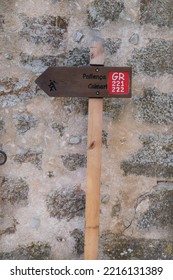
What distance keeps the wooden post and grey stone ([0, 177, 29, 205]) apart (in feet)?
1.22

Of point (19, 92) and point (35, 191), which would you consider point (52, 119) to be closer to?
point (19, 92)

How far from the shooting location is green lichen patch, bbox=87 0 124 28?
6.16ft

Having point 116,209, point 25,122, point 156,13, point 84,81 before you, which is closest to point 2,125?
point 25,122

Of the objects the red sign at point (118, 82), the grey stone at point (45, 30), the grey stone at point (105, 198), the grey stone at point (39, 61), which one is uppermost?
the grey stone at point (45, 30)

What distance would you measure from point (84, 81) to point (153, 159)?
1.82ft

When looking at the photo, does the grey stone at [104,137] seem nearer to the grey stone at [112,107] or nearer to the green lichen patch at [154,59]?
the grey stone at [112,107]

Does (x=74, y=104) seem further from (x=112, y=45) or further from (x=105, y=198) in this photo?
(x=105, y=198)

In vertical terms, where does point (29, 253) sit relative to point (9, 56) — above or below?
below

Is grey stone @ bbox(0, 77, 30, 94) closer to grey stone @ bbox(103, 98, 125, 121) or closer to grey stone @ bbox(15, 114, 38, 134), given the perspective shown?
grey stone @ bbox(15, 114, 38, 134)

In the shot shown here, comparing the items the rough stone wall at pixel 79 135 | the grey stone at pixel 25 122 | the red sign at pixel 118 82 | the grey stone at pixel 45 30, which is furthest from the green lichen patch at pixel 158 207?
the grey stone at pixel 45 30

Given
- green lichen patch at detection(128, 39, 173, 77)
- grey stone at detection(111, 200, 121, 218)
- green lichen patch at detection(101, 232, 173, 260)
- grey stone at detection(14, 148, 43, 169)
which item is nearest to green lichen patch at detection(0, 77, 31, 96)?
grey stone at detection(14, 148, 43, 169)

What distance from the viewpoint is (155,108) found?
1916 mm

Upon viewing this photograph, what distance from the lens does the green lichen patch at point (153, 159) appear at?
1.92m

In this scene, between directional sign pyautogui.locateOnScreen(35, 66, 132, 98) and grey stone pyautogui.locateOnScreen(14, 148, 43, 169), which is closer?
directional sign pyautogui.locateOnScreen(35, 66, 132, 98)
